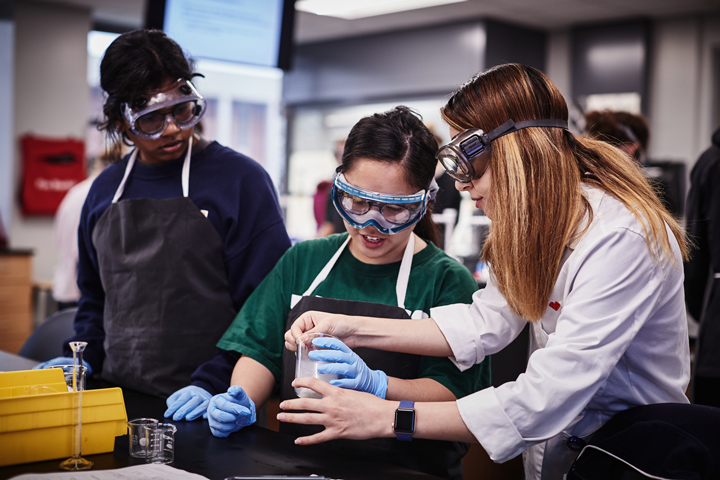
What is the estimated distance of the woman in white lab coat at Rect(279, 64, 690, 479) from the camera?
1.25 meters

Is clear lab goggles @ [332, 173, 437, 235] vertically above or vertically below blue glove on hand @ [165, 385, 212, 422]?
above

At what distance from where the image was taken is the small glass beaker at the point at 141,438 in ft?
4.32

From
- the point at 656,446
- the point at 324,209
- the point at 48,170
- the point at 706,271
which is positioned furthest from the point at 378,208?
the point at 48,170

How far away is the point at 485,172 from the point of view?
4.77ft

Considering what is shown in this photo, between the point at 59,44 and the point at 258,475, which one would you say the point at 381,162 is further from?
the point at 59,44

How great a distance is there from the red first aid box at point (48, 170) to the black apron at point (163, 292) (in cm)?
522

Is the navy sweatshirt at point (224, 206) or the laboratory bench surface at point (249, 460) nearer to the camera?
the laboratory bench surface at point (249, 460)

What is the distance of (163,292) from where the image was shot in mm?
1910

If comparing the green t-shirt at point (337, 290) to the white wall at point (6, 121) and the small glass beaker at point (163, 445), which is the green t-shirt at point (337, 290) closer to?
the small glass beaker at point (163, 445)

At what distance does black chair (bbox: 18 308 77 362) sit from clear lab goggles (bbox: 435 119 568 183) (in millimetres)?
1764

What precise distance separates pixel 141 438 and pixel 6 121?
20.0ft

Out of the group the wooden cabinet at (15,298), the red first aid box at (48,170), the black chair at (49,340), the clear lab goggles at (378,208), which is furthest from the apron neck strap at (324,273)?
the red first aid box at (48,170)

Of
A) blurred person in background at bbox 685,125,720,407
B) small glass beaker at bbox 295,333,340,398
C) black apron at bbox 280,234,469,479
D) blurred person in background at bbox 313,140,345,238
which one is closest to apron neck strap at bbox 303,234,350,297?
black apron at bbox 280,234,469,479

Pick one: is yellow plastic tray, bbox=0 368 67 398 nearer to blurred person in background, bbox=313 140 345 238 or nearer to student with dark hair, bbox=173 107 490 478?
student with dark hair, bbox=173 107 490 478
